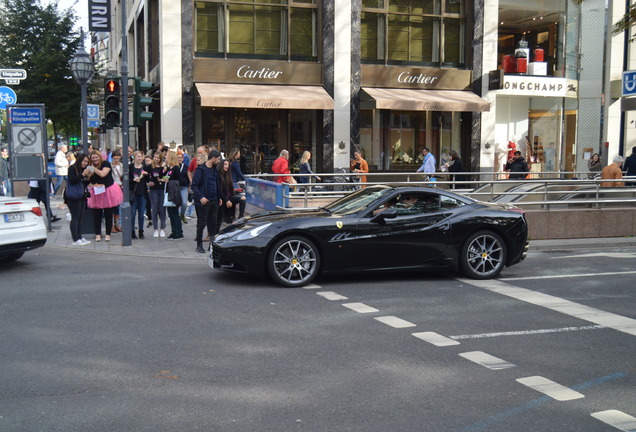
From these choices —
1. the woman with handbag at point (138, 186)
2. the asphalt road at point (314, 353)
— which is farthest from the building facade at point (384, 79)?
the asphalt road at point (314, 353)

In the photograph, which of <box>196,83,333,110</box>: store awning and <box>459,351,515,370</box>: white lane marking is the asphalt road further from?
<box>196,83,333,110</box>: store awning

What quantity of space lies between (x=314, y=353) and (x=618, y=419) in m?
2.61

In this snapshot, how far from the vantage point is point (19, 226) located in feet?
34.4

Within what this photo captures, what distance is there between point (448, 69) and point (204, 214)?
17.3 meters

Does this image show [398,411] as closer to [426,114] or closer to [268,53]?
[268,53]

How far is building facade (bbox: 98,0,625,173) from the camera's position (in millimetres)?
23516

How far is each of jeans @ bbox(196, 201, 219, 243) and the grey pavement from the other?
1.46 ft

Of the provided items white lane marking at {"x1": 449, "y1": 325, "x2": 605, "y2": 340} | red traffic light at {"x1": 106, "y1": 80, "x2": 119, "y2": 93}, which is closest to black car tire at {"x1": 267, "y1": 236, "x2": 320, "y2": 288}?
white lane marking at {"x1": 449, "y1": 325, "x2": 605, "y2": 340}

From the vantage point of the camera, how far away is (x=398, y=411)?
4.94 metres

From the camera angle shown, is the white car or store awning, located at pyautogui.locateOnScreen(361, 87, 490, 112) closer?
the white car

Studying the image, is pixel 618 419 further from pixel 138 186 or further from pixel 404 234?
pixel 138 186

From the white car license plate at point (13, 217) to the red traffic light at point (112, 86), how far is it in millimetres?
3461

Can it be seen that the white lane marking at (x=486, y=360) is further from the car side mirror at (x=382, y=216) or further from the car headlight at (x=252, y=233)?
the car headlight at (x=252, y=233)

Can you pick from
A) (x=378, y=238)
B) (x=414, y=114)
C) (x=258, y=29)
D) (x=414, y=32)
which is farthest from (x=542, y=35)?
(x=378, y=238)
